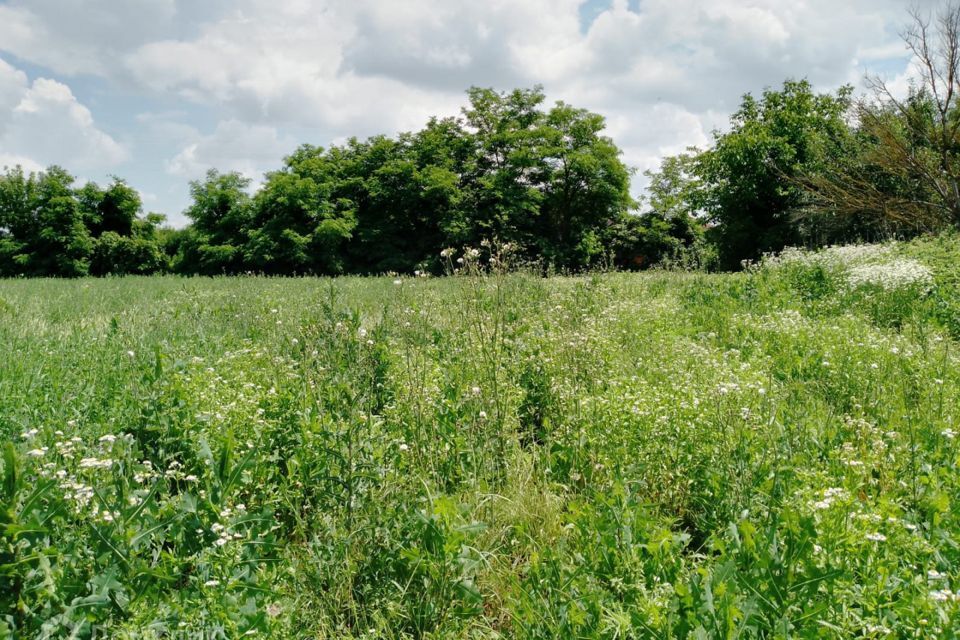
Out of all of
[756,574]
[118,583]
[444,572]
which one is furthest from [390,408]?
[756,574]

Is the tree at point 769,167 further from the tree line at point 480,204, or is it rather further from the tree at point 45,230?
the tree at point 45,230

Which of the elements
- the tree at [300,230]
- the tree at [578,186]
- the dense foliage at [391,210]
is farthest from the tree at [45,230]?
the tree at [578,186]

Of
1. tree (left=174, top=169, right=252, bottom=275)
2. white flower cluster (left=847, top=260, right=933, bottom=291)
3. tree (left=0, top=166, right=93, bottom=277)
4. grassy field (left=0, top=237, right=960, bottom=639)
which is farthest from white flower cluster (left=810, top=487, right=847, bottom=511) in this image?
tree (left=0, top=166, right=93, bottom=277)

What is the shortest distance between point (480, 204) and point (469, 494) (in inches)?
1453

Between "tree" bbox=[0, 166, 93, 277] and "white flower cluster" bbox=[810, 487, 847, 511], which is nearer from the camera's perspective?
"white flower cluster" bbox=[810, 487, 847, 511]

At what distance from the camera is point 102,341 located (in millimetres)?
6832

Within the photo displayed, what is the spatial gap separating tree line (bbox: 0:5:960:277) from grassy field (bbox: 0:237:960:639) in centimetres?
2733

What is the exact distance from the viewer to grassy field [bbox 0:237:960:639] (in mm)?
2195

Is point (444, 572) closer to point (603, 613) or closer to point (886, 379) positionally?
point (603, 613)

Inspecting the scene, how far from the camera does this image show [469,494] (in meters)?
3.38

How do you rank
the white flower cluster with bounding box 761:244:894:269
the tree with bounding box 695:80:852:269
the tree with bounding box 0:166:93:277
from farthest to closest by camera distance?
the tree with bounding box 0:166:93:277 → the tree with bounding box 695:80:852:269 → the white flower cluster with bounding box 761:244:894:269

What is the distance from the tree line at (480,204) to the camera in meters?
32.8

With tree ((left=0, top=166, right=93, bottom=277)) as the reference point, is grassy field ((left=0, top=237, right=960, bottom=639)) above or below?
below

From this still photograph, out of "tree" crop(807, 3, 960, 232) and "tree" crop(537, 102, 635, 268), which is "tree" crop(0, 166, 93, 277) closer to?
"tree" crop(537, 102, 635, 268)
